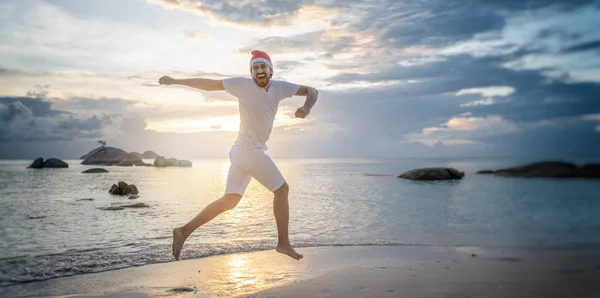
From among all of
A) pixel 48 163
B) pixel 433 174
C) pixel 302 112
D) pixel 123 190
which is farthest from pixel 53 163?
pixel 302 112

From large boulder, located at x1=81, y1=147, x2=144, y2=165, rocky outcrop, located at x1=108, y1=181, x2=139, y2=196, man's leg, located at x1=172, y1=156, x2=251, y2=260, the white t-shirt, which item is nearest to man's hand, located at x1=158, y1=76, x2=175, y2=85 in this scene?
the white t-shirt

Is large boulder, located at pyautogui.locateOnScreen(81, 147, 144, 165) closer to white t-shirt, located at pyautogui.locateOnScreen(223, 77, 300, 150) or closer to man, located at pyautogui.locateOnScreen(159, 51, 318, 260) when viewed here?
man, located at pyautogui.locateOnScreen(159, 51, 318, 260)

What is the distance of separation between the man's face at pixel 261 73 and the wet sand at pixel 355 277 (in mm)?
2766

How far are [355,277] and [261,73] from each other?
132 inches

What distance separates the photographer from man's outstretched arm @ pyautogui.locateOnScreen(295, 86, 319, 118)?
527cm

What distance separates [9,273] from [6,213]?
13.4 meters

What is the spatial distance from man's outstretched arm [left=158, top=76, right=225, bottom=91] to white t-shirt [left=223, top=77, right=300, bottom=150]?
10 cm

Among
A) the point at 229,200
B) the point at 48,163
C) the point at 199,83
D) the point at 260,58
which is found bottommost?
the point at 48,163

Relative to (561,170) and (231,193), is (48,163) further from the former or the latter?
(231,193)

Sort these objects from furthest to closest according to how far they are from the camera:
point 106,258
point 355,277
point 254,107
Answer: point 106,258 < point 355,277 < point 254,107

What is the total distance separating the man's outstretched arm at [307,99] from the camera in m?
5.27

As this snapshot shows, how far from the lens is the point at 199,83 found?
548cm

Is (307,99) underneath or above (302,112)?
above

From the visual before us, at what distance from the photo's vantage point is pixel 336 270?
7254 millimetres
